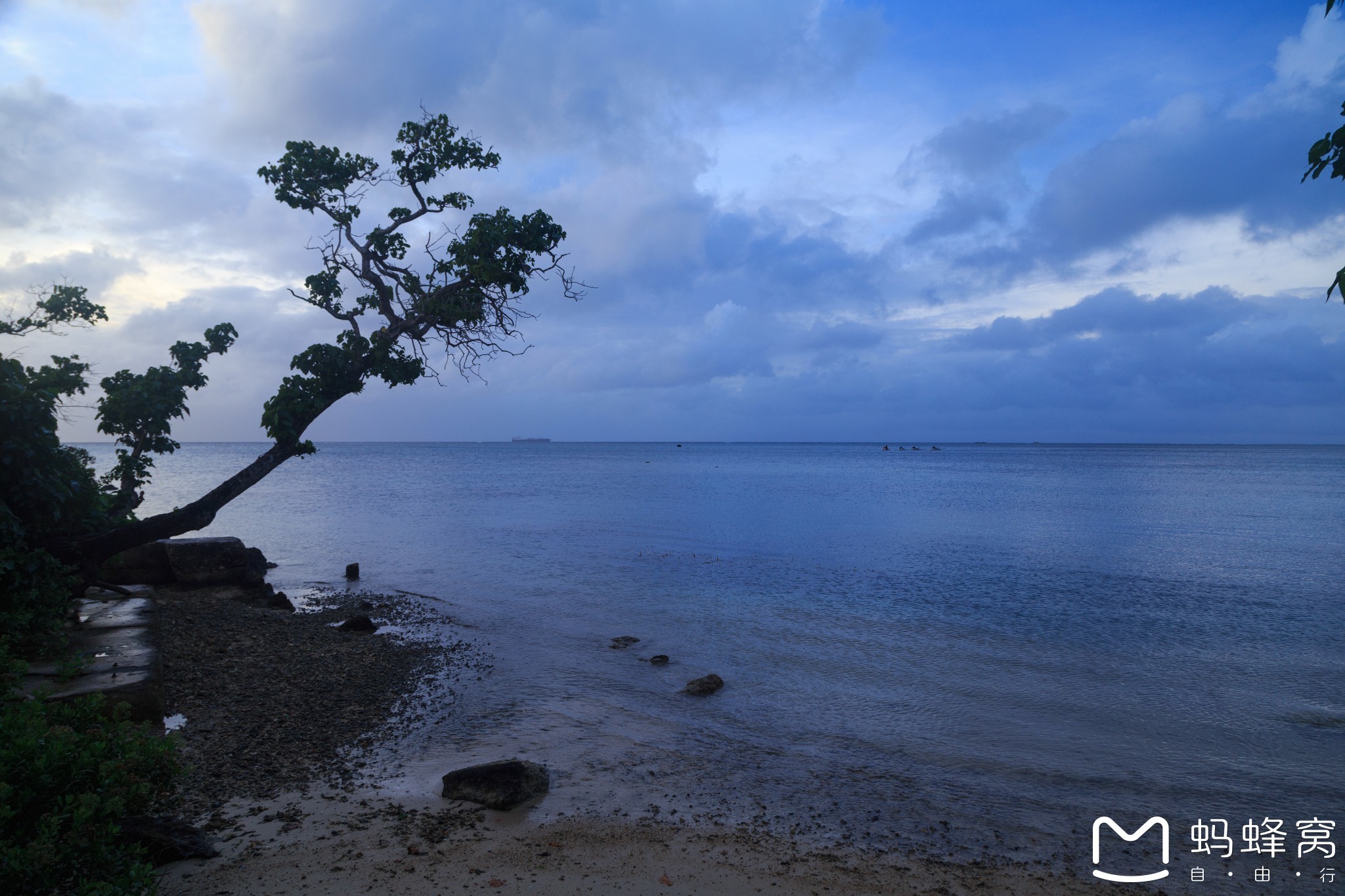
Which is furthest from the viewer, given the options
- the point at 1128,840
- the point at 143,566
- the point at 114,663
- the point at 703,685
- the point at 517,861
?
the point at 143,566

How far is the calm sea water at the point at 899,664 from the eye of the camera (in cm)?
857

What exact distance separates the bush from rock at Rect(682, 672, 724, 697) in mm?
8334

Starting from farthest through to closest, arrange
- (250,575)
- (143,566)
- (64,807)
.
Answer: (250,575), (143,566), (64,807)

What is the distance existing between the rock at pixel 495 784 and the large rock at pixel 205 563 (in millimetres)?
13920

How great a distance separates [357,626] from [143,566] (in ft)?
22.8

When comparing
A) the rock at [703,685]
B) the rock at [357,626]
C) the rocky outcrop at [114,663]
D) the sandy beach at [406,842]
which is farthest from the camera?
the rock at [357,626]

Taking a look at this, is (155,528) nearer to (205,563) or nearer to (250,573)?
(250,573)

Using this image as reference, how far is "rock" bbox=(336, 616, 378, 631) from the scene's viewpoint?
50.8ft

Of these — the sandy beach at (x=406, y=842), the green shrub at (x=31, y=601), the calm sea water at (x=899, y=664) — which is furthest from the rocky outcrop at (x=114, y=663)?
the calm sea water at (x=899, y=664)

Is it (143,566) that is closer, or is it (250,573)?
(143,566)

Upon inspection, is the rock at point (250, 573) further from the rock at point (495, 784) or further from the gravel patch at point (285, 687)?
the rock at point (495, 784)

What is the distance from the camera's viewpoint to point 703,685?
489 inches

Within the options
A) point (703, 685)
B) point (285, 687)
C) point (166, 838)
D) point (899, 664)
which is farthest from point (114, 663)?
point (899, 664)

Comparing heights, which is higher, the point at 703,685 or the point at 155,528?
the point at 155,528
